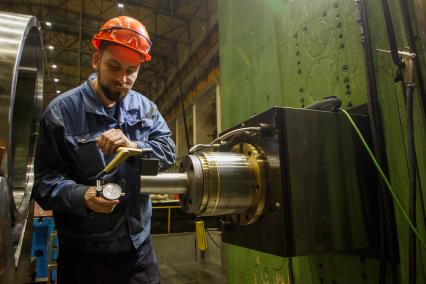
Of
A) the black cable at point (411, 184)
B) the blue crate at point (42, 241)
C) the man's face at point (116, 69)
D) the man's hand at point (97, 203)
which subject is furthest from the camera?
the blue crate at point (42, 241)

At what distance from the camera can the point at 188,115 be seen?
531cm

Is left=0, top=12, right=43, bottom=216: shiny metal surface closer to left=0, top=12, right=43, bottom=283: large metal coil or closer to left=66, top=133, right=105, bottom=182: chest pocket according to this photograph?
left=0, top=12, right=43, bottom=283: large metal coil

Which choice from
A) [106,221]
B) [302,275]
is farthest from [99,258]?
[302,275]

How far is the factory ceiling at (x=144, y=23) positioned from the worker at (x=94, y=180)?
2990 mm

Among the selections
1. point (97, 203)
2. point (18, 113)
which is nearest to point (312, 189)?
point (97, 203)

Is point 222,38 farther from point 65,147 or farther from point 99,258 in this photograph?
point 99,258

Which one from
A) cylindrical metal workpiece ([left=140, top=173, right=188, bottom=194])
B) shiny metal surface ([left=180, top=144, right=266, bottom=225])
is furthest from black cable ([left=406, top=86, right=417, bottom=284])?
cylindrical metal workpiece ([left=140, top=173, right=188, bottom=194])

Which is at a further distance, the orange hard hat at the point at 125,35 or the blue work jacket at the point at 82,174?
the orange hard hat at the point at 125,35

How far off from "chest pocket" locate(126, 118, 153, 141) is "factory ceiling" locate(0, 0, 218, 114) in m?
2.99

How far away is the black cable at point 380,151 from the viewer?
1.93 ft

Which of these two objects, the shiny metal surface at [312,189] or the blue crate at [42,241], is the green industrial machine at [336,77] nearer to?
the shiny metal surface at [312,189]

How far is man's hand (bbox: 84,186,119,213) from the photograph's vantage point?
2.67 feet

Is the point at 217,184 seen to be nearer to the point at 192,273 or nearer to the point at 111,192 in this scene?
the point at 111,192

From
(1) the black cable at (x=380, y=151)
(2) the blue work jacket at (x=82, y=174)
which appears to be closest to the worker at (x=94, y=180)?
(2) the blue work jacket at (x=82, y=174)
